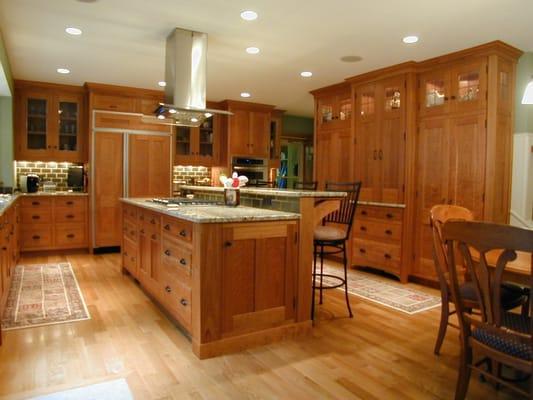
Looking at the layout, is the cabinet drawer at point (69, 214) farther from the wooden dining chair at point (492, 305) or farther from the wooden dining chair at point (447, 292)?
the wooden dining chair at point (492, 305)

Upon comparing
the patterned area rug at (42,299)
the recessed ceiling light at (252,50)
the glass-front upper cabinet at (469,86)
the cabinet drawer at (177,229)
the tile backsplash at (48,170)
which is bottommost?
the patterned area rug at (42,299)

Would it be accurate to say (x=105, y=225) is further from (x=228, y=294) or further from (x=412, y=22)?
(x=412, y=22)

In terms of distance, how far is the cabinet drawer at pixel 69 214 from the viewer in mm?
5836

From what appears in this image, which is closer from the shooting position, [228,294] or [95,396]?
[95,396]

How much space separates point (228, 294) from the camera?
260cm

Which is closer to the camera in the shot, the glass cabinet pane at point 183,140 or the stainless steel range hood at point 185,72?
the stainless steel range hood at point 185,72

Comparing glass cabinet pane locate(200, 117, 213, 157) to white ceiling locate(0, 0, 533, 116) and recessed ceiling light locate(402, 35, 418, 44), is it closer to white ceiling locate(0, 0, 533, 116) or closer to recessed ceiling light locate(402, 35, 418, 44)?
white ceiling locate(0, 0, 533, 116)

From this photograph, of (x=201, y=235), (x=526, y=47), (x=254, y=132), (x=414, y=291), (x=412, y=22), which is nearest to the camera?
(x=201, y=235)

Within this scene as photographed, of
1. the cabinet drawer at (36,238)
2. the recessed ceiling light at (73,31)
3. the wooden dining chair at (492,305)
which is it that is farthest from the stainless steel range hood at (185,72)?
the cabinet drawer at (36,238)

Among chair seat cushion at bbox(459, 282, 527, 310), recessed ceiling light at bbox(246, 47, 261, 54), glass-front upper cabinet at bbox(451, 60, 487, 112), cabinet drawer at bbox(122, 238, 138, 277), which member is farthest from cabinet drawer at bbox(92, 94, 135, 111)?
chair seat cushion at bbox(459, 282, 527, 310)

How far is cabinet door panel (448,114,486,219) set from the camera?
3959mm

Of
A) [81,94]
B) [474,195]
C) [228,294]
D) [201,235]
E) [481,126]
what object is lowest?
[228,294]

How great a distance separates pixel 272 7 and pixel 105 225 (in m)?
4.28

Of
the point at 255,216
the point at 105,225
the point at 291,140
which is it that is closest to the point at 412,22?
the point at 255,216
